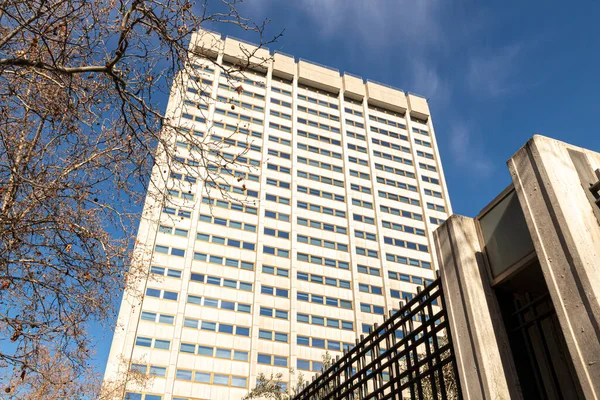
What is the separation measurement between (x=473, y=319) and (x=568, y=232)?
1.34 m

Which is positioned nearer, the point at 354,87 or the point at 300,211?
the point at 300,211

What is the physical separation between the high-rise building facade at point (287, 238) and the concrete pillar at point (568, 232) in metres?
30.3

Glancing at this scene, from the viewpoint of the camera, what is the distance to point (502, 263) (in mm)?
4836

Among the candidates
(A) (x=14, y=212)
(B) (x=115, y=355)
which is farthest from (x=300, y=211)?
(A) (x=14, y=212)

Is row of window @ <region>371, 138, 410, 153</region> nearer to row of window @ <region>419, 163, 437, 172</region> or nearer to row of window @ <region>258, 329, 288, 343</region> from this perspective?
row of window @ <region>419, 163, 437, 172</region>

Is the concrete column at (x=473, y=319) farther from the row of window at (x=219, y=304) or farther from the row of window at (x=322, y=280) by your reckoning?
the row of window at (x=322, y=280)

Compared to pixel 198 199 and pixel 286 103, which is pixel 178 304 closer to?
pixel 198 199

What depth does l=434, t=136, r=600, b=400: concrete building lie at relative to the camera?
3777 mm

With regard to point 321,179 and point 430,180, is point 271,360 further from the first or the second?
point 430,180

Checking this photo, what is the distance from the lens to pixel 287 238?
55344 mm

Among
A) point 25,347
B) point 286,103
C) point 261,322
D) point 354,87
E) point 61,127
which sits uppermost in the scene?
point 354,87

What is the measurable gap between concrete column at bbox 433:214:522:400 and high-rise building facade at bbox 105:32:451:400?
29410mm

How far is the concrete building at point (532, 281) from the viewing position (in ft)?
12.4

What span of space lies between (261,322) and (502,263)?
150 feet
